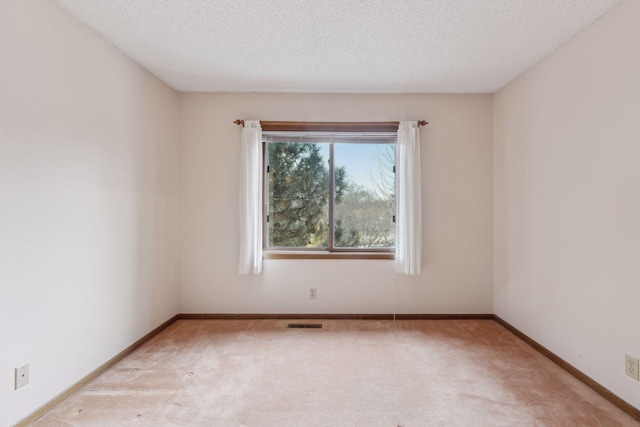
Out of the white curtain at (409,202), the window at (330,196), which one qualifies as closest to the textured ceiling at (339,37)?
the white curtain at (409,202)

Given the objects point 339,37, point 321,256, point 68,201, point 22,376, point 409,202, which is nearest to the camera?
point 22,376

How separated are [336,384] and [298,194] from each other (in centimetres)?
207

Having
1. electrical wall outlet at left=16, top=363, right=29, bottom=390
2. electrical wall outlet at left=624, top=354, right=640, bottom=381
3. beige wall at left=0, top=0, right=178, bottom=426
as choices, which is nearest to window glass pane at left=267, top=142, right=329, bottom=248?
beige wall at left=0, top=0, right=178, bottom=426

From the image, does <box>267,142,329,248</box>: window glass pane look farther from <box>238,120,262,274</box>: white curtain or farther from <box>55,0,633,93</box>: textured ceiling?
<box>55,0,633,93</box>: textured ceiling

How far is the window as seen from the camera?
151 inches

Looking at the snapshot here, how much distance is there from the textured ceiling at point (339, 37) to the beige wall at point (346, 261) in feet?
1.08

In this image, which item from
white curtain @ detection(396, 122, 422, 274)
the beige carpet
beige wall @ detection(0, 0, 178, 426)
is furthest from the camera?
white curtain @ detection(396, 122, 422, 274)

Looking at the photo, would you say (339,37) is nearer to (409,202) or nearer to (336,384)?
(409,202)

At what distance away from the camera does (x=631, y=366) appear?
2033mm

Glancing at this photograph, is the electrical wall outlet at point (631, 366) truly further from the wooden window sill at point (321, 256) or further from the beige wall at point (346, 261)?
the wooden window sill at point (321, 256)

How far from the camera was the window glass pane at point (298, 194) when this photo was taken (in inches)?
152

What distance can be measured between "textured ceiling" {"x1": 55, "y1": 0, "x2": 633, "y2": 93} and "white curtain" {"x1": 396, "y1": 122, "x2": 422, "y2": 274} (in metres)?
0.55

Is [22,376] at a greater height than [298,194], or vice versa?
[298,194]

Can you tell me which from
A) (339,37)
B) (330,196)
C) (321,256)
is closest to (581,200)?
(339,37)
